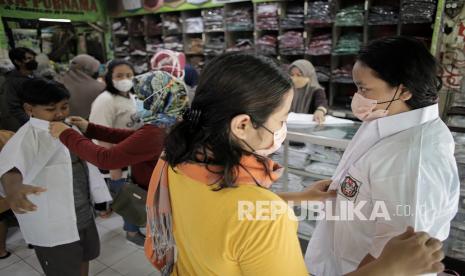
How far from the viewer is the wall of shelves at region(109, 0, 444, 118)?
151 inches

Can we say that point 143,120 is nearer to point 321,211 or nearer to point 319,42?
point 321,211

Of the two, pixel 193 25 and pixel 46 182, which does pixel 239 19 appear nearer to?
pixel 193 25

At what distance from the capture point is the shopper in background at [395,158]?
90 centimetres

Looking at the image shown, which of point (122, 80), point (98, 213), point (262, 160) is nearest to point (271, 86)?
point (262, 160)

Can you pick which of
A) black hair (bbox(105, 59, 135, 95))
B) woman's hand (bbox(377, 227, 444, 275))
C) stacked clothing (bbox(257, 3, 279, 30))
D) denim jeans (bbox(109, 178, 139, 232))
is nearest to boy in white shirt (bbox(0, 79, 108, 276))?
denim jeans (bbox(109, 178, 139, 232))

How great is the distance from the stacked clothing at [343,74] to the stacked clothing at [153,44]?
11.7 feet

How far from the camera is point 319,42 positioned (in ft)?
14.3

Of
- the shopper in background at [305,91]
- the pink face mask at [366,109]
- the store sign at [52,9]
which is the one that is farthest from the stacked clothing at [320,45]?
the store sign at [52,9]

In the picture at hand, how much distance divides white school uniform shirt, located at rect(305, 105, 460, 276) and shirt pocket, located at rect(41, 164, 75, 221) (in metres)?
1.38

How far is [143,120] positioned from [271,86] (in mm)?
985

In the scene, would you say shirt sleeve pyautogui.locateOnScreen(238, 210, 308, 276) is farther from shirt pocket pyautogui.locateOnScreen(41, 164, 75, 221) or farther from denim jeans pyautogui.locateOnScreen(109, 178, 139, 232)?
denim jeans pyautogui.locateOnScreen(109, 178, 139, 232)

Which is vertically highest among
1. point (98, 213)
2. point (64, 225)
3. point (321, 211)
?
point (321, 211)

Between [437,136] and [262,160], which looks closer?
[262,160]

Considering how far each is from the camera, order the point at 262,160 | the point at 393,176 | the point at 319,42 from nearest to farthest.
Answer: the point at 262,160 → the point at 393,176 → the point at 319,42
